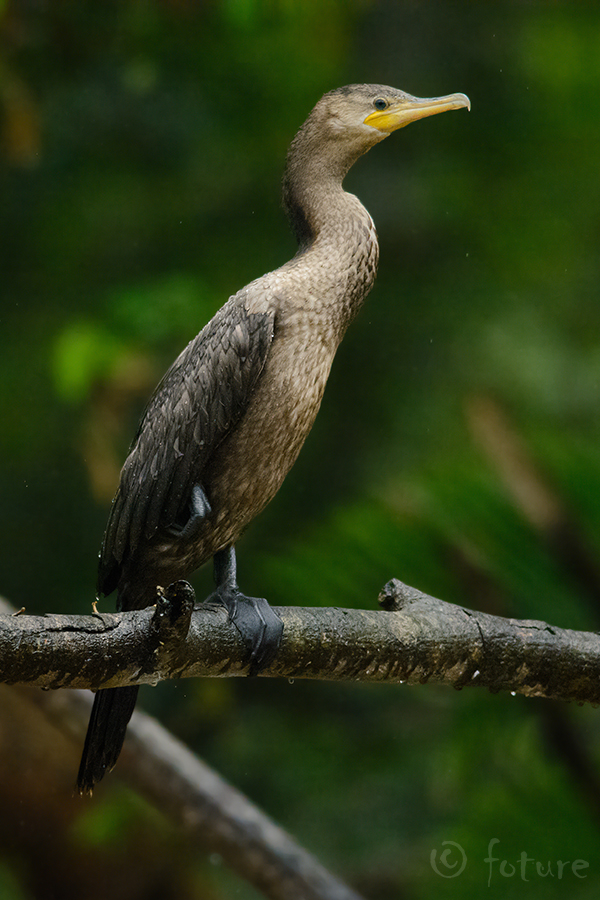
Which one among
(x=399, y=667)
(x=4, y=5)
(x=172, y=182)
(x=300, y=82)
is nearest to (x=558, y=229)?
(x=300, y=82)

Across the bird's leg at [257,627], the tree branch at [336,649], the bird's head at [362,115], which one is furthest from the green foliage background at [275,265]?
the bird's head at [362,115]

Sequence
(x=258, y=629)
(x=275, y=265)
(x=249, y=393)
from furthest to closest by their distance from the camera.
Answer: (x=275, y=265) < (x=249, y=393) < (x=258, y=629)

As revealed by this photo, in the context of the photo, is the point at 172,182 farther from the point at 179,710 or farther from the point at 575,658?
the point at 575,658

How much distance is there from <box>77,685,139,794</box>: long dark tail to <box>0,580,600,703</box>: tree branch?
28 centimetres

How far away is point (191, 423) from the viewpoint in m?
1.79

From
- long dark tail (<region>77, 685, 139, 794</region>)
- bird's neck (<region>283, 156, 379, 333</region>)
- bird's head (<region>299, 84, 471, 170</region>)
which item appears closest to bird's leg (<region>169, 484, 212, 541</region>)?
long dark tail (<region>77, 685, 139, 794</region>)

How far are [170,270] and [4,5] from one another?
3.52 ft

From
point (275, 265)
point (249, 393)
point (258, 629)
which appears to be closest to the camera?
point (258, 629)

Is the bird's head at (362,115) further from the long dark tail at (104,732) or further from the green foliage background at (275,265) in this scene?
the green foliage background at (275,265)

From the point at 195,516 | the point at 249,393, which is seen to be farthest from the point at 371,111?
the point at 195,516

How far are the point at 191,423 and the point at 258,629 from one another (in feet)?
1.37

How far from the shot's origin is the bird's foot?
5.41ft

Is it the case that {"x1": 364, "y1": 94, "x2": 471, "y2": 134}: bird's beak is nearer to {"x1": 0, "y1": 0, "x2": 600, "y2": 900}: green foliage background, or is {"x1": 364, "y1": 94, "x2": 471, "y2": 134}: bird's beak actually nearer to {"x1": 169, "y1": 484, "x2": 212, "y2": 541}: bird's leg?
{"x1": 169, "y1": 484, "x2": 212, "y2": 541}: bird's leg

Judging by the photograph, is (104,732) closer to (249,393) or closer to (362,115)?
(249,393)
